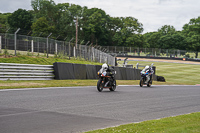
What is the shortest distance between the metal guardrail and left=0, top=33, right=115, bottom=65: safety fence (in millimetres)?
5317

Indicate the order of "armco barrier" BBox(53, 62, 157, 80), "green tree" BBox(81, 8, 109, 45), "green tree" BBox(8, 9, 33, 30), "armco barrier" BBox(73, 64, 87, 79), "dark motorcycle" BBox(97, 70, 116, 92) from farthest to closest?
"green tree" BBox(8, 9, 33, 30) < "green tree" BBox(81, 8, 109, 45) < "armco barrier" BBox(73, 64, 87, 79) < "armco barrier" BBox(53, 62, 157, 80) < "dark motorcycle" BBox(97, 70, 116, 92)

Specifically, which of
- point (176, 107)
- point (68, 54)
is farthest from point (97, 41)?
point (176, 107)

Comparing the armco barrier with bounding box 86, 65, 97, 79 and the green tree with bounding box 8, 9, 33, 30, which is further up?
the green tree with bounding box 8, 9, 33, 30

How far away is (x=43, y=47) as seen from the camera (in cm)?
2791

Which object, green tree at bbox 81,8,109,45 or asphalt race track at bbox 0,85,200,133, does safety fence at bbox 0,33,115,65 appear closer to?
asphalt race track at bbox 0,85,200,133

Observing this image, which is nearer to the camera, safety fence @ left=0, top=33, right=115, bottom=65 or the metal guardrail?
the metal guardrail

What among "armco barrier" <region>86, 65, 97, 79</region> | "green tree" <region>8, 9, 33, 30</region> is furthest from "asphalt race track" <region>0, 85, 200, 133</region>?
"green tree" <region>8, 9, 33, 30</region>

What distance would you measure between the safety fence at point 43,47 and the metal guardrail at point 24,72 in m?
5.32

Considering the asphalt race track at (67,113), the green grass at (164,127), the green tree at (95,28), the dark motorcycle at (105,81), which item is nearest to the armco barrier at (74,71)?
the dark motorcycle at (105,81)

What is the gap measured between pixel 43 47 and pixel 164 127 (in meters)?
22.9

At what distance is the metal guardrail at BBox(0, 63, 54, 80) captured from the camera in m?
16.4

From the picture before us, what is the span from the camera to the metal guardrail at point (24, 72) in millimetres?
16438

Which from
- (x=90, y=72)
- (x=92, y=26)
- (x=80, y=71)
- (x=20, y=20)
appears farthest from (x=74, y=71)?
(x=20, y=20)

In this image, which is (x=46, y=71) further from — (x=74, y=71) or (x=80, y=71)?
(x=80, y=71)
